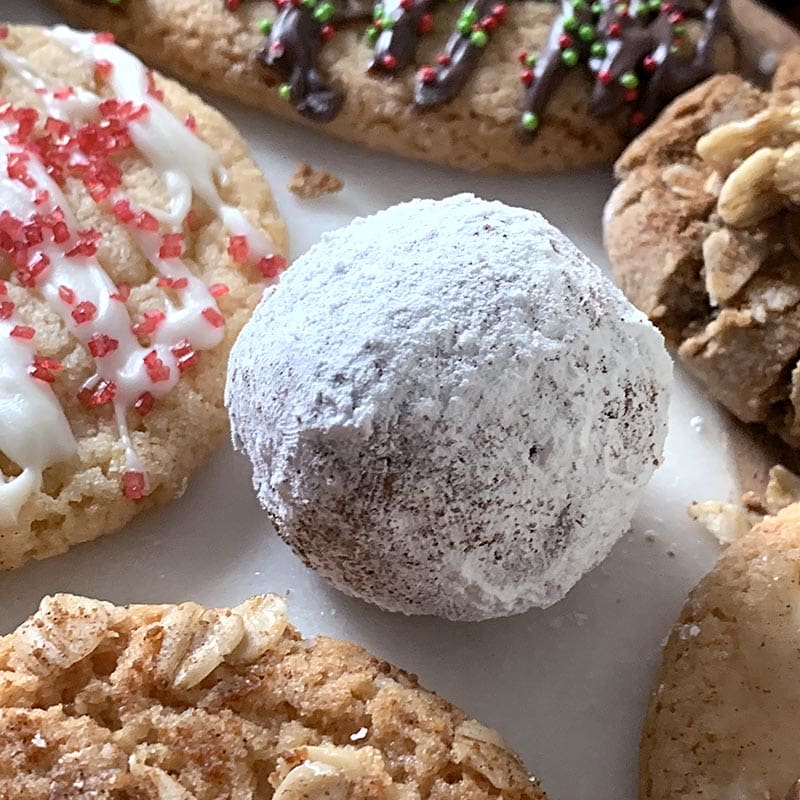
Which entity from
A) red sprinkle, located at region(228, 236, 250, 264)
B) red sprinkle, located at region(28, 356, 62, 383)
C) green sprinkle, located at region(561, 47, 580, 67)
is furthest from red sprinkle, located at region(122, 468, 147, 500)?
green sprinkle, located at region(561, 47, 580, 67)

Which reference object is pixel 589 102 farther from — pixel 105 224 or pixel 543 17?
pixel 105 224

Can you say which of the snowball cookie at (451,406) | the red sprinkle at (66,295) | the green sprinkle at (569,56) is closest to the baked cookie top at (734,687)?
the snowball cookie at (451,406)

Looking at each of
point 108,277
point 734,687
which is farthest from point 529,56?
point 734,687

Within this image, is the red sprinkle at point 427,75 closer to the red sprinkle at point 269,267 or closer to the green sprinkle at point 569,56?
the green sprinkle at point 569,56

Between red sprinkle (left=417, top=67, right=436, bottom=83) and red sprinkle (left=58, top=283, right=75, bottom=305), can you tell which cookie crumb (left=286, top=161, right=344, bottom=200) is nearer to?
red sprinkle (left=417, top=67, right=436, bottom=83)

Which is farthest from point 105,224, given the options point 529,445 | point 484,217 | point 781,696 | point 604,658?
point 781,696
